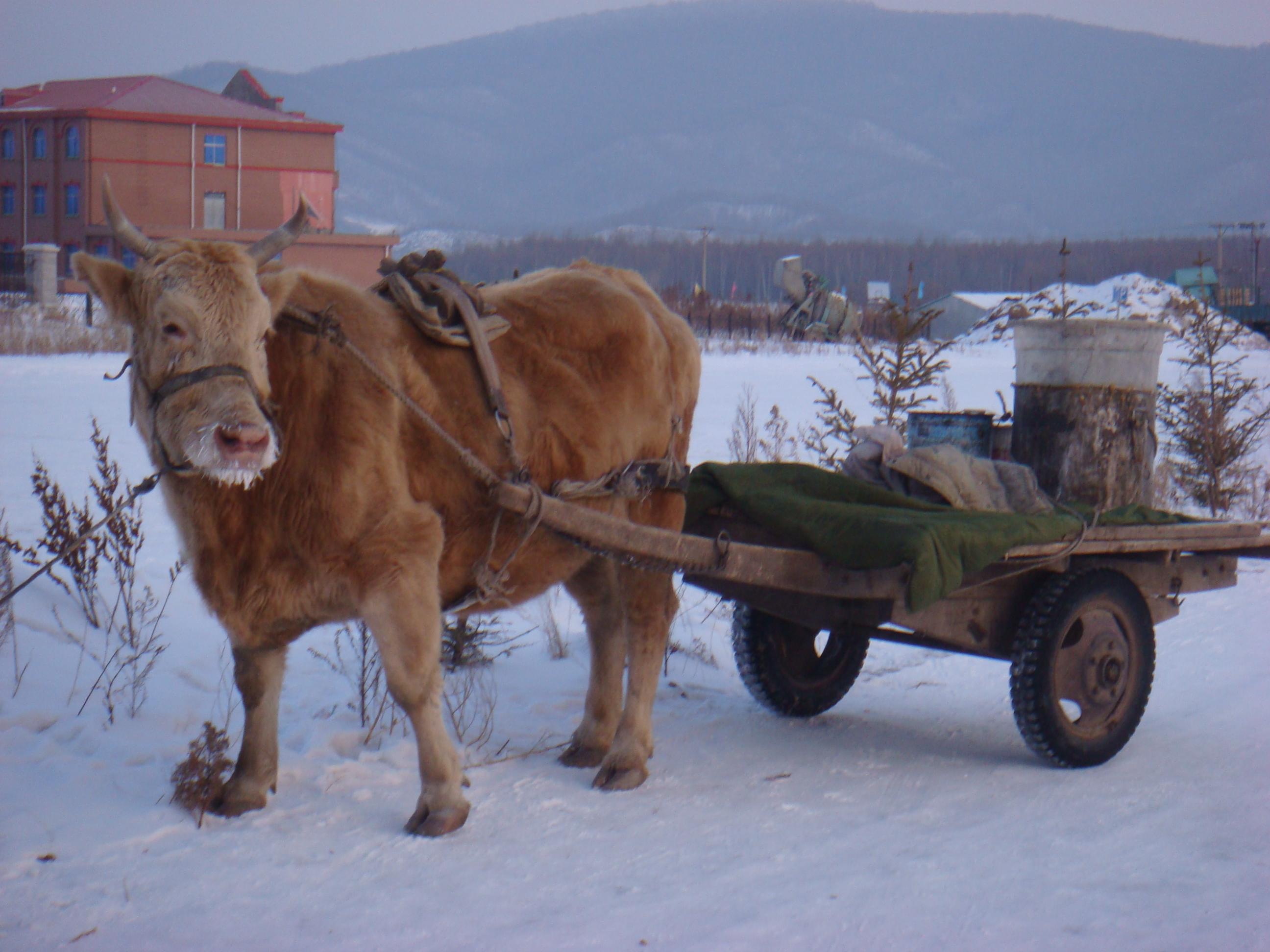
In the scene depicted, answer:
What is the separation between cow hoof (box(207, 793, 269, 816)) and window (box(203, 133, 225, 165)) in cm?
4228

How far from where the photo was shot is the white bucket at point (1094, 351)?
6297 mm

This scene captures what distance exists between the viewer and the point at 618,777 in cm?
507

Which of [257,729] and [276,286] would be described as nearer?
[276,286]

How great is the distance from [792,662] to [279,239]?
338 centimetres

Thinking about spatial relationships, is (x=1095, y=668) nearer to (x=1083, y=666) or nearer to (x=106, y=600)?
(x=1083, y=666)

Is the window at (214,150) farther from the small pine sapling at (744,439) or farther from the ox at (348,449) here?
the ox at (348,449)

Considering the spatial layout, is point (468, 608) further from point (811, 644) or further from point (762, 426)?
point (762, 426)

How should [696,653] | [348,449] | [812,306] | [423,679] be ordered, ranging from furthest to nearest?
[812,306] < [696,653] < [423,679] < [348,449]

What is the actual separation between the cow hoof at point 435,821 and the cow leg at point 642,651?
2.82 feet

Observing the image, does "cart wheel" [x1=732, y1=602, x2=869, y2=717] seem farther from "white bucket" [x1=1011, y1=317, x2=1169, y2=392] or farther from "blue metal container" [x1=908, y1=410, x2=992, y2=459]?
"white bucket" [x1=1011, y1=317, x2=1169, y2=392]

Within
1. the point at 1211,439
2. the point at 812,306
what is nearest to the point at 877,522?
the point at 1211,439

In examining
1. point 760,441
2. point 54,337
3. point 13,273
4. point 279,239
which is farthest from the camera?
point 13,273

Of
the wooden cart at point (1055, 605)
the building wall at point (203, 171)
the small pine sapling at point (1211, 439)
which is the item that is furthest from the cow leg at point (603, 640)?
the building wall at point (203, 171)

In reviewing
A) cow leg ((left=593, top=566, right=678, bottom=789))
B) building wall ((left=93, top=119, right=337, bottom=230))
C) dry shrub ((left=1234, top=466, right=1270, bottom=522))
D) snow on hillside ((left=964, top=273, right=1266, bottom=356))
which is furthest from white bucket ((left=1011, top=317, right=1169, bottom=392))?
building wall ((left=93, top=119, right=337, bottom=230))
